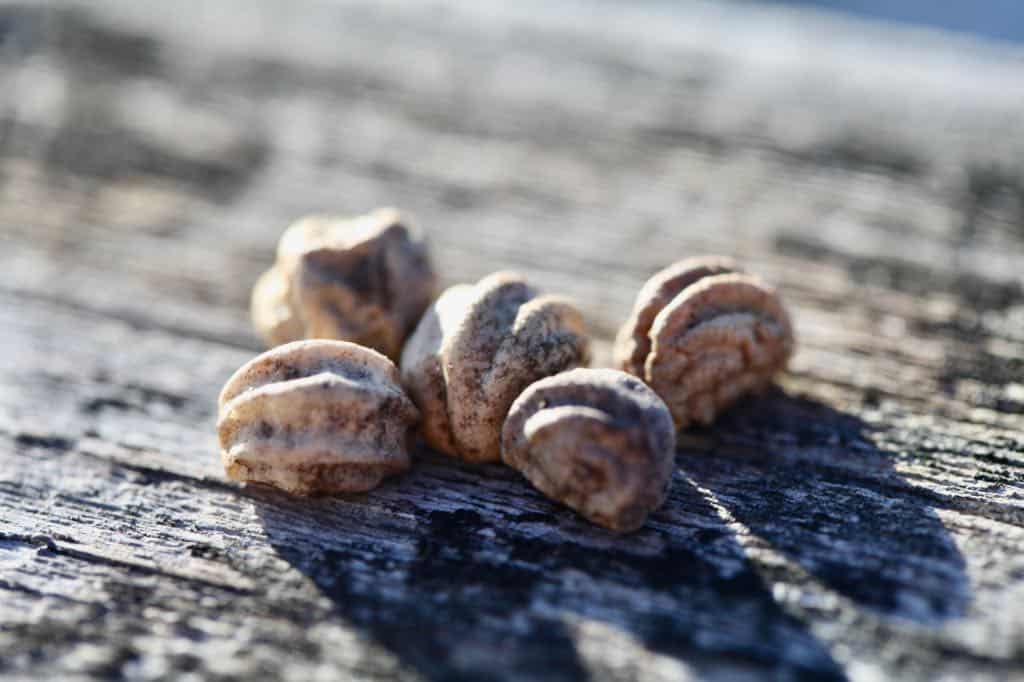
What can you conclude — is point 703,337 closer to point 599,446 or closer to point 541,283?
point 599,446

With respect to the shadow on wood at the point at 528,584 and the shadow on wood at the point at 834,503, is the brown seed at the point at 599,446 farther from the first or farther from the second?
the shadow on wood at the point at 834,503

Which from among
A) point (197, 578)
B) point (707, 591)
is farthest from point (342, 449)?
point (707, 591)

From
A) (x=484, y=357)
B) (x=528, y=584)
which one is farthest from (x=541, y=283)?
(x=528, y=584)

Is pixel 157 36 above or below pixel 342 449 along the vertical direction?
above

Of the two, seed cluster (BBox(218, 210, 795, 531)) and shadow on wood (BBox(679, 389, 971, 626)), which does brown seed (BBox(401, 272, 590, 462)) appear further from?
shadow on wood (BBox(679, 389, 971, 626))

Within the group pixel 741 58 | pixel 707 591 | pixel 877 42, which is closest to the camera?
pixel 707 591

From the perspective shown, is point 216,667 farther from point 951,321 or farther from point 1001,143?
point 1001,143

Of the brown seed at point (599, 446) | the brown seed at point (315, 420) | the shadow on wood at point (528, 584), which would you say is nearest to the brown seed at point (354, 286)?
the brown seed at point (315, 420)

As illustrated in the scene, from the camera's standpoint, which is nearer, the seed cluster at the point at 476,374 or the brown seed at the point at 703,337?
the seed cluster at the point at 476,374
